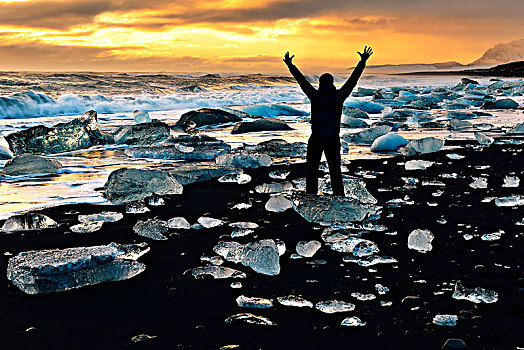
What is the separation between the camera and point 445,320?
2.51 metres

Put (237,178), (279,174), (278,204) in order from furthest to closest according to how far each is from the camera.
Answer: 1. (279,174)
2. (237,178)
3. (278,204)

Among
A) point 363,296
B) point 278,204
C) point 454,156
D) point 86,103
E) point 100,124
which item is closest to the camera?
point 363,296

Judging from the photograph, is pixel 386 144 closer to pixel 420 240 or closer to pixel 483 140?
pixel 483 140

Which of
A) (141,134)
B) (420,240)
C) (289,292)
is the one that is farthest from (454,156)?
(141,134)

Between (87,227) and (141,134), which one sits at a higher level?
(141,134)

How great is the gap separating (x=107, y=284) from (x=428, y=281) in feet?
6.00

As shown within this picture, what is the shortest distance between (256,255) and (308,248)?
453 mm

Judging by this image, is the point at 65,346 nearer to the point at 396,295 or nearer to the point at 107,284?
the point at 107,284

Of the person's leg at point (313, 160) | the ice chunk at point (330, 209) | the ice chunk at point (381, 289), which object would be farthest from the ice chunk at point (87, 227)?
the ice chunk at point (381, 289)

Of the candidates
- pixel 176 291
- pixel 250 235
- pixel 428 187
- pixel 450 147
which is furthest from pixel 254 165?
pixel 176 291

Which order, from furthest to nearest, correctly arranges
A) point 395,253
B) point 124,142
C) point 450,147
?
point 124,142 → point 450,147 → point 395,253

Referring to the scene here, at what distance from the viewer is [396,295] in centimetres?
282

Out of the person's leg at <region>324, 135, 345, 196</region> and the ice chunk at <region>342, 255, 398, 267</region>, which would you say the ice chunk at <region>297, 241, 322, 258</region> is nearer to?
the ice chunk at <region>342, 255, 398, 267</region>

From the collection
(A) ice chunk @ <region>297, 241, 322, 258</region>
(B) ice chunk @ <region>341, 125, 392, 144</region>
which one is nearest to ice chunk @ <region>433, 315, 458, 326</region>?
(A) ice chunk @ <region>297, 241, 322, 258</region>
